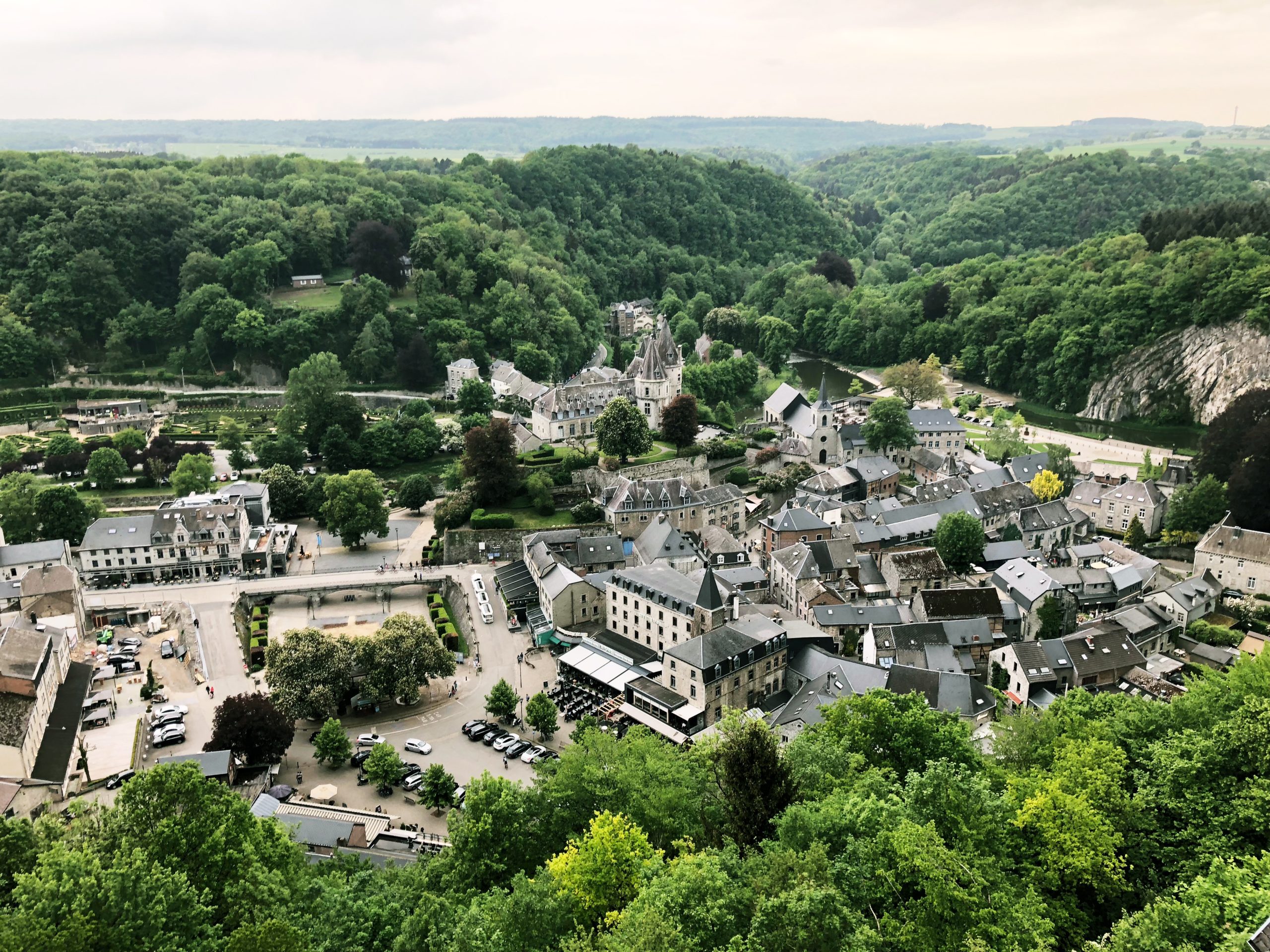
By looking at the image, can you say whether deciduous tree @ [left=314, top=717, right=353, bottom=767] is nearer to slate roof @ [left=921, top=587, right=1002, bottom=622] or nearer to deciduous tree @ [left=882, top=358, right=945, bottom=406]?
slate roof @ [left=921, top=587, right=1002, bottom=622]

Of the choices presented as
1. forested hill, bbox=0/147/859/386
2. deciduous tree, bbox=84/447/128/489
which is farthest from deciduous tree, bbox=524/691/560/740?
A: forested hill, bbox=0/147/859/386

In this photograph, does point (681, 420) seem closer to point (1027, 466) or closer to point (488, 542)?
point (488, 542)

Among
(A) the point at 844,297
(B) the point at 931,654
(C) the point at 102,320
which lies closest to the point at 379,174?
(C) the point at 102,320

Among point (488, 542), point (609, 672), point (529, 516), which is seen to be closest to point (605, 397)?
point (529, 516)

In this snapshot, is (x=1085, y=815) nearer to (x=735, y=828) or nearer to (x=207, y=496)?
(x=735, y=828)

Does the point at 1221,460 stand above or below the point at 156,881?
below

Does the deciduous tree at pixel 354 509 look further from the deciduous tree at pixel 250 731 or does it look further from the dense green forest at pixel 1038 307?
the dense green forest at pixel 1038 307
